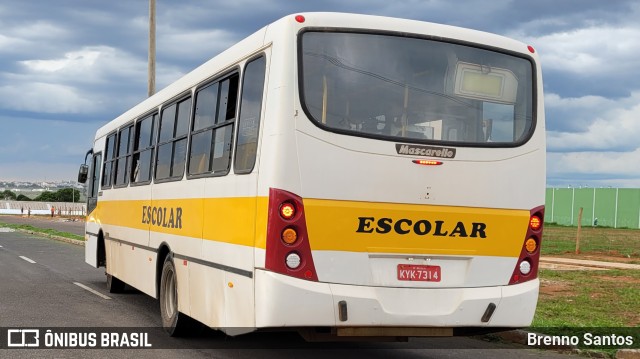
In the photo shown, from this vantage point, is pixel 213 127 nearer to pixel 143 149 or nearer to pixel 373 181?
pixel 373 181

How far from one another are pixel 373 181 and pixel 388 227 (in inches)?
16.7

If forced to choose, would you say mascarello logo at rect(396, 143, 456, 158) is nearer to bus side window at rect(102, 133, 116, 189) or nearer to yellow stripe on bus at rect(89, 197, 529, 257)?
yellow stripe on bus at rect(89, 197, 529, 257)

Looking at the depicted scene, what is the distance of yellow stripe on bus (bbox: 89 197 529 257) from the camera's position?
7.12 m

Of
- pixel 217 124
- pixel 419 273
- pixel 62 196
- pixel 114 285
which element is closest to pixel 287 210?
pixel 419 273

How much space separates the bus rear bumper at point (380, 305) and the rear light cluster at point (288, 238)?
8 centimetres

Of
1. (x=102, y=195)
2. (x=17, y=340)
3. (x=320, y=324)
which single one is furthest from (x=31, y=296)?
(x=320, y=324)

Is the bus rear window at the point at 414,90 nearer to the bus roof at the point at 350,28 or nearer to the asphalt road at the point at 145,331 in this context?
the bus roof at the point at 350,28

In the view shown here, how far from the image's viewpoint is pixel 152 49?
87.9 feet

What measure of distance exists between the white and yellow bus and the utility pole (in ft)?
59.8

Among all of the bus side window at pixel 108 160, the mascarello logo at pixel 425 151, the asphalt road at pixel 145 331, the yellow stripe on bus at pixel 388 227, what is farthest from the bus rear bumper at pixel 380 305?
the bus side window at pixel 108 160

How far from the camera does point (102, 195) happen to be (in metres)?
15.4

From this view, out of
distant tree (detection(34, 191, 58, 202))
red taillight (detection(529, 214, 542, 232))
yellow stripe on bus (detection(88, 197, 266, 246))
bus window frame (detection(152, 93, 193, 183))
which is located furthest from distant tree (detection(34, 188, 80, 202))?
red taillight (detection(529, 214, 542, 232))

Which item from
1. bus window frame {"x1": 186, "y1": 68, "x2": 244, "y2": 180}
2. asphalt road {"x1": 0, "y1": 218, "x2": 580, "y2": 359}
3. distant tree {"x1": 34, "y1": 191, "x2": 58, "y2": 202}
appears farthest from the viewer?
distant tree {"x1": 34, "y1": 191, "x2": 58, "y2": 202}

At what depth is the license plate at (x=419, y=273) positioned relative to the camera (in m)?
7.35
